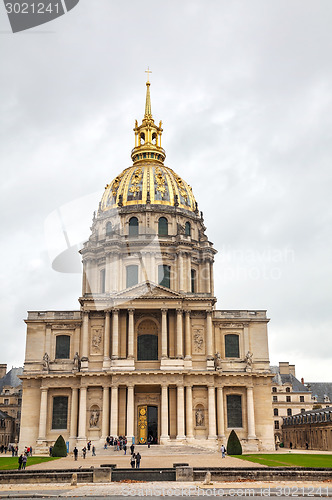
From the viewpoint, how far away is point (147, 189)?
7694 centimetres

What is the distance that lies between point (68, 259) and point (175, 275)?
15955mm

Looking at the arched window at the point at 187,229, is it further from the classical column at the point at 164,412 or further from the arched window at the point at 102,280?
the classical column at the point at 164,412

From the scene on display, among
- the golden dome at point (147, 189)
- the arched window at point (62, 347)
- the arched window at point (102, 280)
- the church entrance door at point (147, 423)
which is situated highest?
the golden dome at point (147, 189)

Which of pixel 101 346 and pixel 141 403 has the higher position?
pixel 101 346

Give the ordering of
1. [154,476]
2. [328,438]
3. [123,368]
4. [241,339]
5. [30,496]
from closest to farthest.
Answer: [30,496] < [154,476] < [123,368] < [241,339] < [328,438]

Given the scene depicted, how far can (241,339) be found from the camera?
63.5 meters

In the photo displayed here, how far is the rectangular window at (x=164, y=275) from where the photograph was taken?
71188 millimetres

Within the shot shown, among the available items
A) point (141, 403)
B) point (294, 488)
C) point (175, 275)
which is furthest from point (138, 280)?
point (294, 488)

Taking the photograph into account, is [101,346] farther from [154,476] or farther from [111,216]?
[154,476]

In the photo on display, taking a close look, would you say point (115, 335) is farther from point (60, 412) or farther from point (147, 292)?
point (60, 412)

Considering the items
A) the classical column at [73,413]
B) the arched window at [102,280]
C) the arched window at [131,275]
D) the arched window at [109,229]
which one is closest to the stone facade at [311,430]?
the arched window at [131,275]

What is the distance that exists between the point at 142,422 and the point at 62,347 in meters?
11.7

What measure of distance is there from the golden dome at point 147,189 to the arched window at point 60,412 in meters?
26.8

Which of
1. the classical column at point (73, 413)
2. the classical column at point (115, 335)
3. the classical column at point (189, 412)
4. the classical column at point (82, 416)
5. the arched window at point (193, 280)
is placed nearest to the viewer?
the classical column at point (82, 416)
